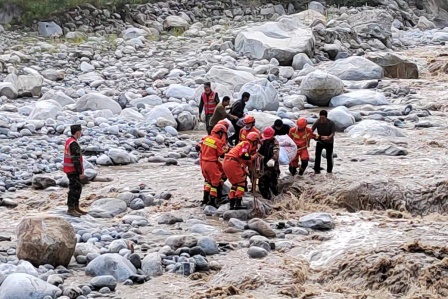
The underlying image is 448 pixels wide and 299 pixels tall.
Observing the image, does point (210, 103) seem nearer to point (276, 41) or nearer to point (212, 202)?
point (212, 202)

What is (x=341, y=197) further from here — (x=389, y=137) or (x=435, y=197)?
(x=389, y=137)

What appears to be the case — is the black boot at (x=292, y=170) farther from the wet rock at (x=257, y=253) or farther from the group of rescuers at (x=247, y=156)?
the wet rock at (x=257, y=253)

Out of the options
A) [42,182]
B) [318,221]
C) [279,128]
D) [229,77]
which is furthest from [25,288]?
[229,77]

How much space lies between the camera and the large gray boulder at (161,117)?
16203 mm

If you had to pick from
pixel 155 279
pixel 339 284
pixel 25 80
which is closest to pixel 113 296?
pixel 155 279

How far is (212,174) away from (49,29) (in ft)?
58.8

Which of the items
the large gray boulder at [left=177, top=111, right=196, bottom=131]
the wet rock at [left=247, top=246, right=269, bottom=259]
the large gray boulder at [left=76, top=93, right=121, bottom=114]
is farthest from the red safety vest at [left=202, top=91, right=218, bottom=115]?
the wet rock at [left=247, top=246, right=269, bottom=259]

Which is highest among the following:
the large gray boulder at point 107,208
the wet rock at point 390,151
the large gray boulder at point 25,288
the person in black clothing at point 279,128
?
the person in black clothing at point 279,128

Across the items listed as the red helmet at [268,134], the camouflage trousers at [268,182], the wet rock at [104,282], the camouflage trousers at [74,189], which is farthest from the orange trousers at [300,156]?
the wet rock at [104,282]

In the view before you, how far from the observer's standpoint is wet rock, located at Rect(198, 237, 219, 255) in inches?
356

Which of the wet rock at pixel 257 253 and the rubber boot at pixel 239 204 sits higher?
the rubber boot at pixel 239 204

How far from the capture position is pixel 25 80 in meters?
19.5

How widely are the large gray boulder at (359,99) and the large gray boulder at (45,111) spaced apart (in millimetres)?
6476

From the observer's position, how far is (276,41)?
2444 cm
